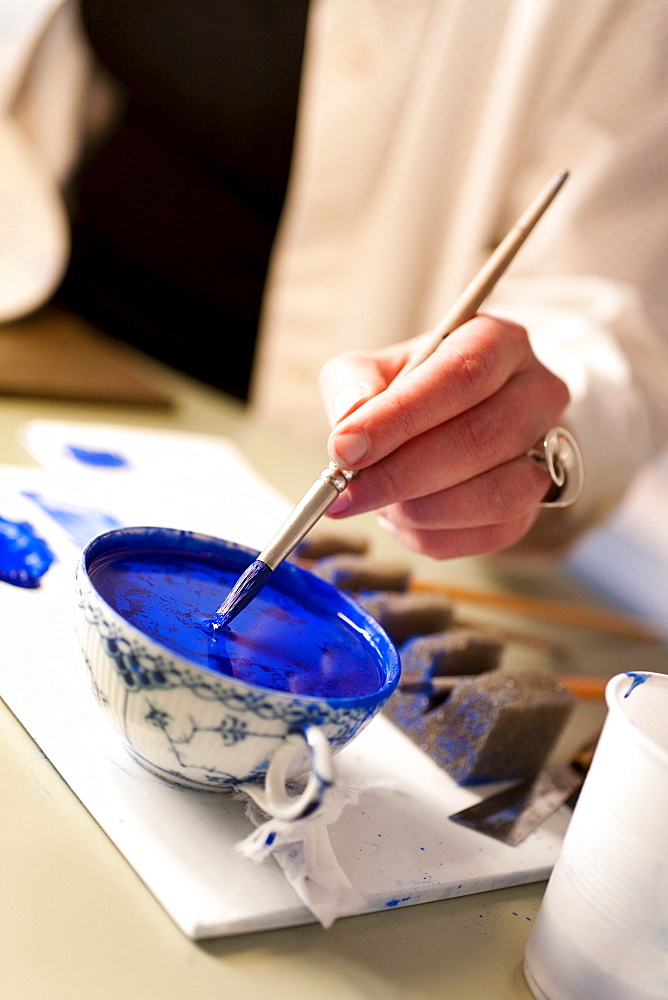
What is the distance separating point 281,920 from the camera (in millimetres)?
403

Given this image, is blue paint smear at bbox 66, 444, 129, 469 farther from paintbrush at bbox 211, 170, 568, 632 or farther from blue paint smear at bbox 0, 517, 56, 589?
paintbrush at bbox 211, 170, 568, 632

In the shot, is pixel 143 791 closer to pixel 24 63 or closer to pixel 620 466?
pixel 620 466

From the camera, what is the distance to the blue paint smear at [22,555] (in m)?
0.59

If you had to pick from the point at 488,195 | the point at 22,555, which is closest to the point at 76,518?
the point at 22,555

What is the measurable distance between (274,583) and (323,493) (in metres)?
0.07

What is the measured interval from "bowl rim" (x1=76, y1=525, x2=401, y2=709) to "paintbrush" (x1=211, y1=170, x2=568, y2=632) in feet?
0.10

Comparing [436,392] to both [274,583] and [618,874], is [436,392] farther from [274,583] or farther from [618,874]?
[618,874]

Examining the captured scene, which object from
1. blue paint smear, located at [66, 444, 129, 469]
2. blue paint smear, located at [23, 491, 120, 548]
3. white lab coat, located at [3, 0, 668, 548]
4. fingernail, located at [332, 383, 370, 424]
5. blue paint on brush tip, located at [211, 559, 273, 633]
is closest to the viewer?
blue paint on brush tip, located at [211, 559, 273, 633]

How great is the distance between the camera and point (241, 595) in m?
0.47

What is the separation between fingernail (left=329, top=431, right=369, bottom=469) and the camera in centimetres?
52

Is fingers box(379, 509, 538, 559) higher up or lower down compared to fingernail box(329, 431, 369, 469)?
lower down

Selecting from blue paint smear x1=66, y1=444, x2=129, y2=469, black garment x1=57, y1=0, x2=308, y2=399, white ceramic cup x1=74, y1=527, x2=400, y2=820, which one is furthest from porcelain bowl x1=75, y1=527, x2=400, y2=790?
black garment x1=57, y1=0, x2=308, y2=399

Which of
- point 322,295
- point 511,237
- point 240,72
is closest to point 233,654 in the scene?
point 511,237

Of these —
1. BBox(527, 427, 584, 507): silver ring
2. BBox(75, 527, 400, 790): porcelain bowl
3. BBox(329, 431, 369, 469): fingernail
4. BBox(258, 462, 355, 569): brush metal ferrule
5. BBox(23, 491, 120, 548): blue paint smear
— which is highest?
BBox(527, 427, 584, 507): silver ring
